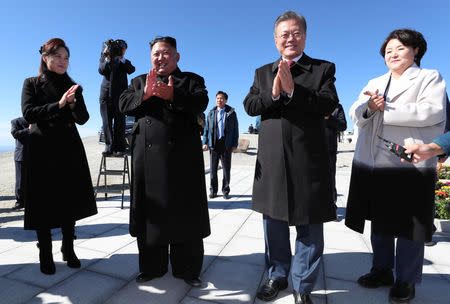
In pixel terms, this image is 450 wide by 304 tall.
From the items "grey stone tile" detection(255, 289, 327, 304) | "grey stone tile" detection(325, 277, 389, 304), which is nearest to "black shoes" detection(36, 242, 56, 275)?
"grey stone tile" detection(255, 289, 327, 304)

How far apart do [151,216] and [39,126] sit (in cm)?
144

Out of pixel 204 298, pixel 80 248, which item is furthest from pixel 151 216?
pixel 80 248

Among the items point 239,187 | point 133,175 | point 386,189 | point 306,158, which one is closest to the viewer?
point 306,158

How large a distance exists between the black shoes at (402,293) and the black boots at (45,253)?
3.05 m

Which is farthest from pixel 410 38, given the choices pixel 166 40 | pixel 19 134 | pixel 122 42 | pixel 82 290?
pixel 19 134

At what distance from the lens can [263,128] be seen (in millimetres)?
2084

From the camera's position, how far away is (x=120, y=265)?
266cm

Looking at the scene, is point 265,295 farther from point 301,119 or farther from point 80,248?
point 80,248

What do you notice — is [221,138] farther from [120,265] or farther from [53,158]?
[53,158]

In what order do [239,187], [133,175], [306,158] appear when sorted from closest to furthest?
[306,158], [133,175], [239,187]

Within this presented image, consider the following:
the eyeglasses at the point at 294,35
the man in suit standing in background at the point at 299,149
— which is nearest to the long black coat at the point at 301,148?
the man in suit standing in background at the point at 299,149

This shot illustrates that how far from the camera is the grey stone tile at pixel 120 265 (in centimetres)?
248

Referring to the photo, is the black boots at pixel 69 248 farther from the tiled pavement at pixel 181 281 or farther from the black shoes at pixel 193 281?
the black shoes at pixel 193 281

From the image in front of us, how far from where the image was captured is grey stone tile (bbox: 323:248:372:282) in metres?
2.50
